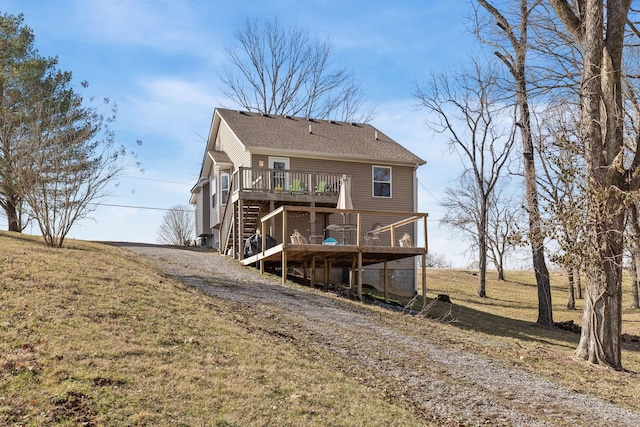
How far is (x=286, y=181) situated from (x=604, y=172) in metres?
12.3

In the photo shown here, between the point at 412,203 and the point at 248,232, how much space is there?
647 cm

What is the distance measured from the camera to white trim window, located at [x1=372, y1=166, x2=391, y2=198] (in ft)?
81.6

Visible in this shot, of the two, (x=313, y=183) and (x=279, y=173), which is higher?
(x=279, y=173)

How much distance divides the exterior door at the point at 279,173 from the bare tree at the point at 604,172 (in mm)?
10646

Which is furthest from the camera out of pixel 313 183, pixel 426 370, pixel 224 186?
pixel 224 186

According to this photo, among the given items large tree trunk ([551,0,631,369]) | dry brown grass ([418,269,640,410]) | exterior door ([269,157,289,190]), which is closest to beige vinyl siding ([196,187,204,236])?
exterior door ([269,157,289,190])

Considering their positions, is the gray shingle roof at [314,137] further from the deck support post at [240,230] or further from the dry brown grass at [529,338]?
the dry brown grass at [529,338]

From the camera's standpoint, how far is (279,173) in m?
22.8

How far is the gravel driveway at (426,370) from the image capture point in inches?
328

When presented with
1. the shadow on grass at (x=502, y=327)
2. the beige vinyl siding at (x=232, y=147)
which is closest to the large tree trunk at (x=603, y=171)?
the shadow on grass at (x=502, y=327)

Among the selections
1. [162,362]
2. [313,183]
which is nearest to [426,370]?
[162,362]

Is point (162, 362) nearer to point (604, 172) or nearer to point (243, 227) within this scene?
point (604, 172)

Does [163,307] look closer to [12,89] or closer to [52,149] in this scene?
[52,149]

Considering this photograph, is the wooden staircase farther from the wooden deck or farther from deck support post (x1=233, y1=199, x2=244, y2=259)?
the wooden deck
